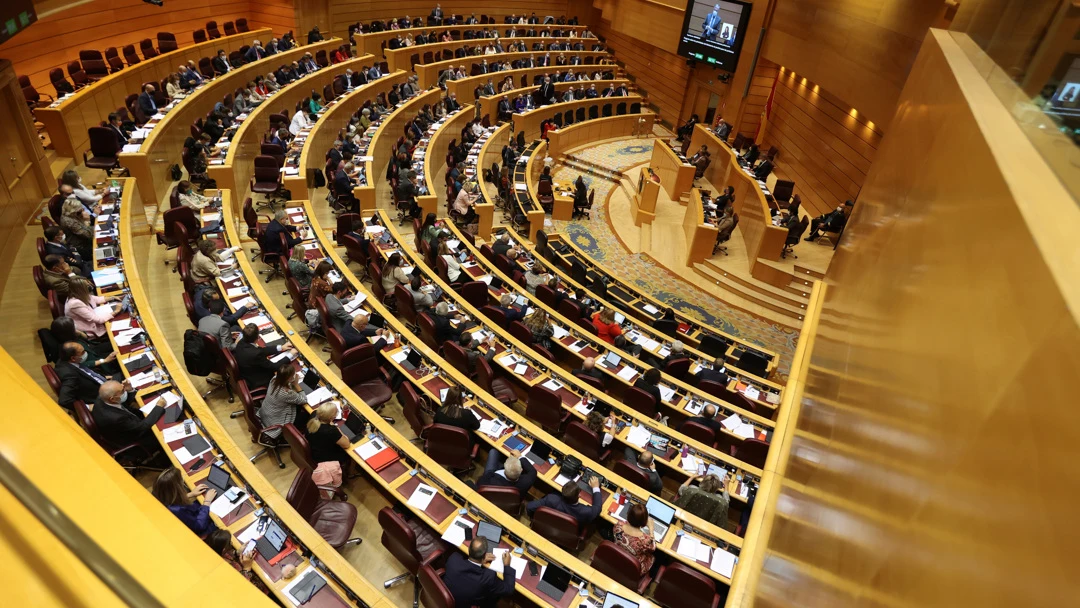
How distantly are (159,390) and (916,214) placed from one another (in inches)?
231

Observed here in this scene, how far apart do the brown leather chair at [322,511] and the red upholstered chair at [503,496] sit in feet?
3.56

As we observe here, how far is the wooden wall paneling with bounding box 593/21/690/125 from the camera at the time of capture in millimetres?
19906

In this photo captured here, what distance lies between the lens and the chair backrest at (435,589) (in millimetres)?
3857

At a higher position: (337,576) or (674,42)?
(674,42)

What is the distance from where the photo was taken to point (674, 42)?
60.7ft

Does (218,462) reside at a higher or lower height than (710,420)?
higher

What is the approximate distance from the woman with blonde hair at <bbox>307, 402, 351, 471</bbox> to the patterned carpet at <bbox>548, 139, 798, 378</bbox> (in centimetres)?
605

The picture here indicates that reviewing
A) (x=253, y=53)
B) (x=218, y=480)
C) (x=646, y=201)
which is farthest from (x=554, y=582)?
(x=253, y=53)

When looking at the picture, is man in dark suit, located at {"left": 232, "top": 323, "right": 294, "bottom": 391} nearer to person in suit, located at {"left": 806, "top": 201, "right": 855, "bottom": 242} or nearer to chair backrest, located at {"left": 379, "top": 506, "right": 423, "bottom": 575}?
chair backrest, located at {"left": 379, "top": 506, "right": 423, "bottom": 575}

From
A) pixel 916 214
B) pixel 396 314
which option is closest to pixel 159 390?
pixel 396 314

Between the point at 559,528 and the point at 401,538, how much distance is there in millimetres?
1267

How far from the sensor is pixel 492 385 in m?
6.55

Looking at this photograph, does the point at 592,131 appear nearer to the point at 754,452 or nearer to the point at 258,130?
the point at 258,130

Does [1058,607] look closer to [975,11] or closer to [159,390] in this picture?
[975,11]
